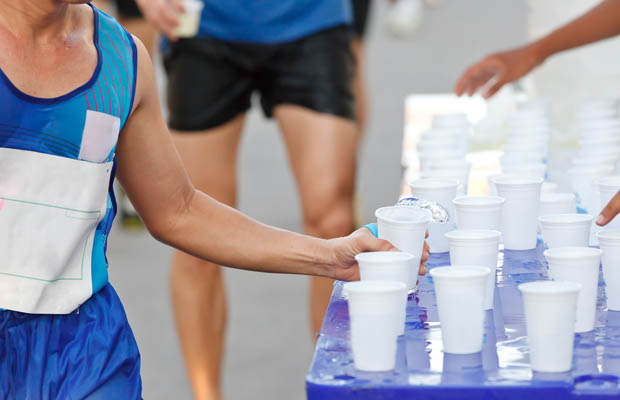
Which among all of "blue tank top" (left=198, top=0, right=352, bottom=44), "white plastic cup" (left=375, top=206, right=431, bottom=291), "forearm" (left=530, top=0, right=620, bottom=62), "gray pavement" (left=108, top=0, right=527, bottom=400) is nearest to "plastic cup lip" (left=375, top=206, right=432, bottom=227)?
"white plastic cup" (left=375, top=206, right=431, bottom=291)

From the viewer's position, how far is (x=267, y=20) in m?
2.96

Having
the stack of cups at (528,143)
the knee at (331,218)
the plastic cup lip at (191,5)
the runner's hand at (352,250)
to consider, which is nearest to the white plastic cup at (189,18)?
the plastic cup lip at (191,5)

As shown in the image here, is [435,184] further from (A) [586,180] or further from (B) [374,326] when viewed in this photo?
(B) [374,326]

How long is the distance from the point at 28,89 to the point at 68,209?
0.65 ft

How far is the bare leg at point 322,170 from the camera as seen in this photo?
2871mm

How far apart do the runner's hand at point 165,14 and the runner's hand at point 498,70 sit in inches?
30.8

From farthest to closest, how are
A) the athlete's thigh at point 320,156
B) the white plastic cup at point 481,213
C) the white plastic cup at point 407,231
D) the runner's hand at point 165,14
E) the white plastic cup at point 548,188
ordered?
the athlete's thigh at point 320,156 < the runner's hand at point 165,14 < the white plastic cup at point 548,188 < the white plastic cup at point 481,213 < the white plastic cup at point 407,231

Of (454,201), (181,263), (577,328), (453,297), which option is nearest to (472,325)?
(453,297)

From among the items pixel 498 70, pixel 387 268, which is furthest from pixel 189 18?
pixel 387 268

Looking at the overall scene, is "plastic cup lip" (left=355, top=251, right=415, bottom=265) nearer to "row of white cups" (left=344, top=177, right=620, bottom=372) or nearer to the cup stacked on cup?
"row of white cups" (left=344, top=177, right=620, bottom=372)

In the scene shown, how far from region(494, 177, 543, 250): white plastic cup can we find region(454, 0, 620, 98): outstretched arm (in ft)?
3.10

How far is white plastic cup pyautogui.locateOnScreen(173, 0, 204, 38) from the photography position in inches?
109

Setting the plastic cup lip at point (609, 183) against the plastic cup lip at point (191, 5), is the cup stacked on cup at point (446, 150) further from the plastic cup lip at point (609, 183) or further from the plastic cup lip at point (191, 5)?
the plastic cup lip at point (191, 5)

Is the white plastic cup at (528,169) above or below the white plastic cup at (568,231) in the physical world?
above
